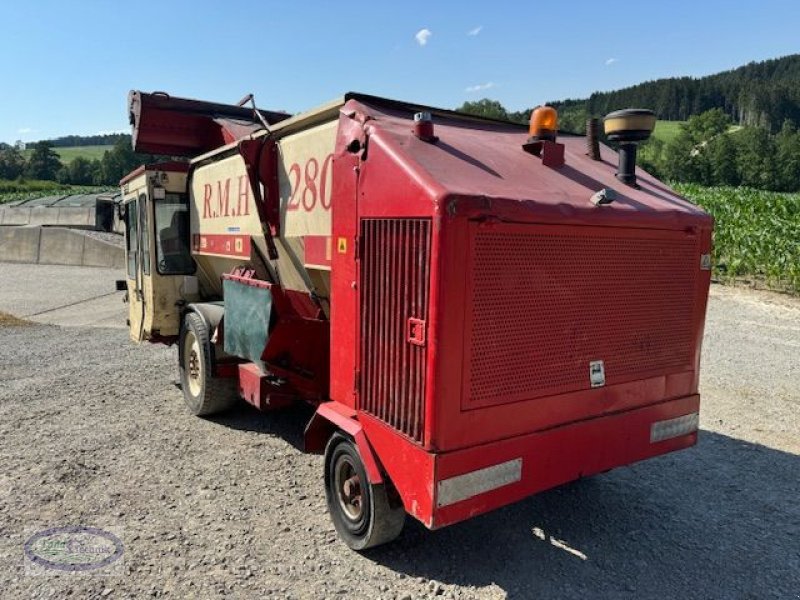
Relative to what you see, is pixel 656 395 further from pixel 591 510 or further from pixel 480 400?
pixel 480 400

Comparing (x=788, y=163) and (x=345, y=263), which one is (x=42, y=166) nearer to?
(x=788, y=163)

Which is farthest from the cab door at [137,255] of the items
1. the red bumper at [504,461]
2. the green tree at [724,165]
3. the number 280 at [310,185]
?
the green tree at [724,165]

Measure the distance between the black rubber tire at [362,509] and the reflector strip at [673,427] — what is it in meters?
1.56

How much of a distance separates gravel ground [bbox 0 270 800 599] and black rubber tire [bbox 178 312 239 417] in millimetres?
194

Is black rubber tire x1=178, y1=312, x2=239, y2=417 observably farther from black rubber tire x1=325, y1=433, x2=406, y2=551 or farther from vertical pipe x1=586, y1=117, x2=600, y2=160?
vertical pipe x1=586, y1=117, x2=600, y2=160

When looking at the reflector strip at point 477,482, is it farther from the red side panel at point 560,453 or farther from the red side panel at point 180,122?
the red side panel at point 180,122

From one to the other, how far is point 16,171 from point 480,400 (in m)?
101

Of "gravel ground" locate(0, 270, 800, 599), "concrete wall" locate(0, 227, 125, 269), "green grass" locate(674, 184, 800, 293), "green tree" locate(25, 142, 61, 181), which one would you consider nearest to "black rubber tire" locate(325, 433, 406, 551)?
"gravel ground" locate(0, 270, 800, 599)

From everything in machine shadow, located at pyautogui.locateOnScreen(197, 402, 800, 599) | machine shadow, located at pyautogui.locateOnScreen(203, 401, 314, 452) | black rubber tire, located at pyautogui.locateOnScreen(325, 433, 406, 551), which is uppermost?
black rubber tire, located at pyautogui.locateOnScreen(325, 433, 406, 551)

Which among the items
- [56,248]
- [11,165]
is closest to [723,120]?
[56,248]

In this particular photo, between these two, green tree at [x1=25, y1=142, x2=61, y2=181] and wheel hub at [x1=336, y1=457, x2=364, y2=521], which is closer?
wheel hub at [x1=336, y1=457, x2=364, y2=521]

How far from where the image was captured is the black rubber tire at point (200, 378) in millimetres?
5777

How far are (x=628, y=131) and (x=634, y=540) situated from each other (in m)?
2.45

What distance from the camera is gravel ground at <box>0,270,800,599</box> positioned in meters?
3.29
